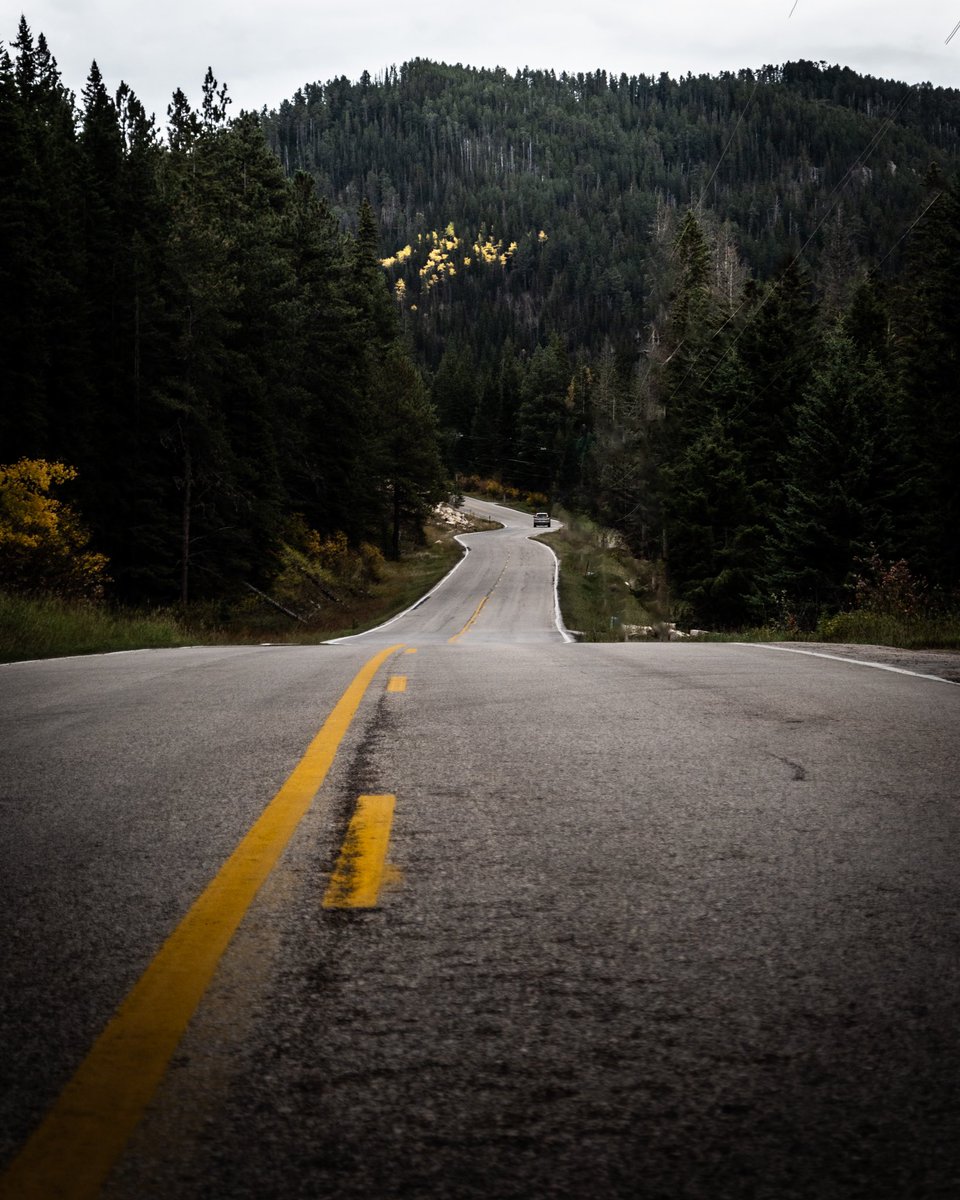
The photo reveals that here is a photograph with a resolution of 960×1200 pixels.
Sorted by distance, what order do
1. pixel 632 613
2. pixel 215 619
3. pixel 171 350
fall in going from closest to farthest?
1. pixel 215 619
2. pixel 171 350
3. pixel 632 613

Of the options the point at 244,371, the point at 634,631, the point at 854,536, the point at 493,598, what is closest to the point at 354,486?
the point at 493,598

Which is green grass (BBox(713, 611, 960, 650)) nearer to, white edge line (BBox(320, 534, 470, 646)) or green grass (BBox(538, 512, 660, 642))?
green grass (BBox(538, 512, 660, 642))

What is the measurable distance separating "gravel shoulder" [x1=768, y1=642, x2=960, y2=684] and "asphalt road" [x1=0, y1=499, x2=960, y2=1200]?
4.01 metres

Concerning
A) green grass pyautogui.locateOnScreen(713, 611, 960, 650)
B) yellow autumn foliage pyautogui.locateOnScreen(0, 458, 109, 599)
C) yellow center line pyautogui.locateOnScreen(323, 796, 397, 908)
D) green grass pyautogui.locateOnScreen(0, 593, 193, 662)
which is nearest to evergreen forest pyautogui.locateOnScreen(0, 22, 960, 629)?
green grass pyautogui.locateOnScreen(713, 611, 960, 650)

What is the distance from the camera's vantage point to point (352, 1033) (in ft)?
6.94

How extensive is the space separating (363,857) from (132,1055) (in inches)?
55.8

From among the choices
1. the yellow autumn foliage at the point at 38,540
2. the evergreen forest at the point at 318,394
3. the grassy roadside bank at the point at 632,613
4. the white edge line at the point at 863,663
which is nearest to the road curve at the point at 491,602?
the grassy roadside bank at the point at 632,613

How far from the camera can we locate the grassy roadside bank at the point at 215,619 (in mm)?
14875

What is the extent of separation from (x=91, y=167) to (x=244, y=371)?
11.1 meters

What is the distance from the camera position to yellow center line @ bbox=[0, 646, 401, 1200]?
5.35 ft

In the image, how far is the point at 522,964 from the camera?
8.16ft

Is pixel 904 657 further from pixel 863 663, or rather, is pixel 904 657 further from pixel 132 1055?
pixel 132 1055

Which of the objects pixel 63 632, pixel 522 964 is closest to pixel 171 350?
pixel 63 632

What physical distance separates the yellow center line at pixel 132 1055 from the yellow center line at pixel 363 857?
25 cm
